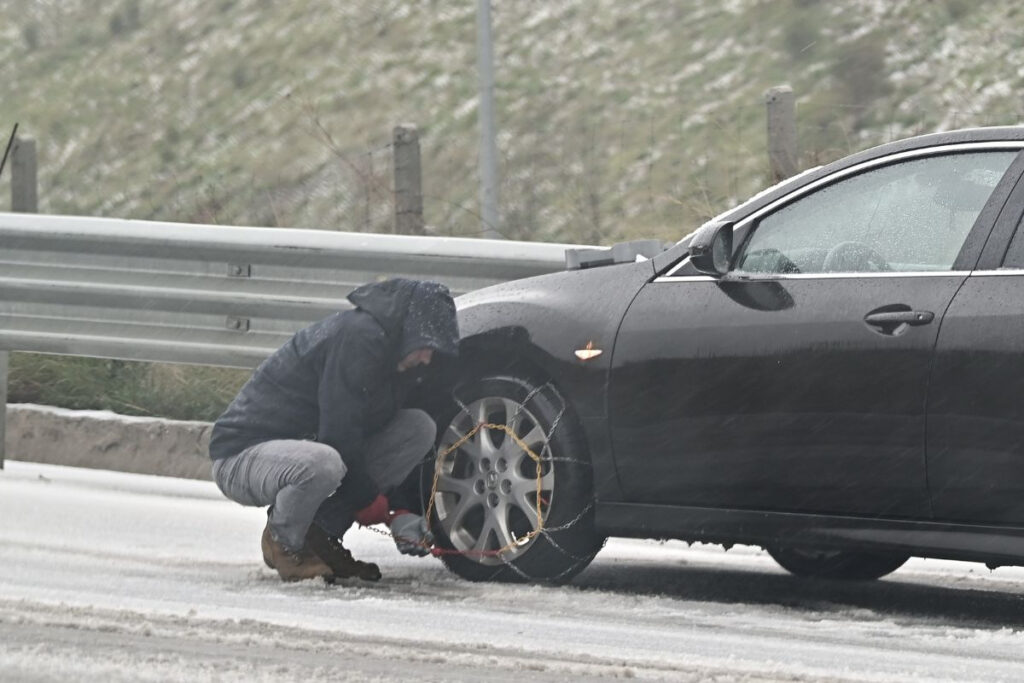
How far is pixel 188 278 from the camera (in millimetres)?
9906

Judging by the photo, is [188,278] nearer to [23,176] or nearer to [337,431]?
[337,431]

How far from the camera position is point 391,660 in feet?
19.1

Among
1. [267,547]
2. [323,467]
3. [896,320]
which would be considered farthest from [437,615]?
[896,320]

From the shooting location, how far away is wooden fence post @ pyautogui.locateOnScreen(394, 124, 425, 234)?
1352cm

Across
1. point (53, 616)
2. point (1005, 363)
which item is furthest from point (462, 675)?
point (1005, 363)

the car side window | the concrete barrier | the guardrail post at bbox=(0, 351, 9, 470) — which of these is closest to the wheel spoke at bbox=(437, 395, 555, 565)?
the car side window

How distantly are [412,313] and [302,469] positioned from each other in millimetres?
635

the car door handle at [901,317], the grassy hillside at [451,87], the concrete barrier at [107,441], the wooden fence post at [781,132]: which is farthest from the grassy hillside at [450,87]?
the car door handle at [901,317]

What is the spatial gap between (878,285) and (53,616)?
106 inches

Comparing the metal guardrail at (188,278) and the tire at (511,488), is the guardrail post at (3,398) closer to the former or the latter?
the metal guardrail at (188,278)

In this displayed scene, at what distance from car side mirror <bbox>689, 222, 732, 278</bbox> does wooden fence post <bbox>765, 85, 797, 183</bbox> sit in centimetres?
638

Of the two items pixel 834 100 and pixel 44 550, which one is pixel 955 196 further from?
pixel 834 100

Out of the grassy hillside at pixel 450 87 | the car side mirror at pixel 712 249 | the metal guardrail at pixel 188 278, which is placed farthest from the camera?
the grassy hillside at pixel 450 87

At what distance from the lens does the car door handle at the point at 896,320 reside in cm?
664
